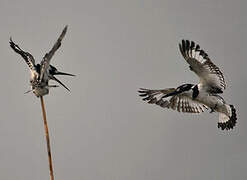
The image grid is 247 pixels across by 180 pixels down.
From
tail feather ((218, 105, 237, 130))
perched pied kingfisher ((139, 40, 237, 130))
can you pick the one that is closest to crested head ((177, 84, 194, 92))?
perched pied kingfisher ((139, 40, 237, 130))

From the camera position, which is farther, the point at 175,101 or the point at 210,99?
the point at 175,101

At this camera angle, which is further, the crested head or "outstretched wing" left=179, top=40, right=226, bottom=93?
the crested head

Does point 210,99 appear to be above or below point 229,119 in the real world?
above

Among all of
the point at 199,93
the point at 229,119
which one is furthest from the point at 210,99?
the point at 229,119

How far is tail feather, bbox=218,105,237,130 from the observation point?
286 cm

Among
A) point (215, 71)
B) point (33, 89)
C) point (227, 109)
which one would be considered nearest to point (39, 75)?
point (33, 89)

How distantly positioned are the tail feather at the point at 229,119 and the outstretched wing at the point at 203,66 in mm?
180

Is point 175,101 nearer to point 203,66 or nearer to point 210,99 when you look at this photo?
point 210,99

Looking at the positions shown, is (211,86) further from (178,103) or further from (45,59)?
(45,59)

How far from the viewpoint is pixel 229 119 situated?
2891 mm

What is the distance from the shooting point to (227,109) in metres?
2.84

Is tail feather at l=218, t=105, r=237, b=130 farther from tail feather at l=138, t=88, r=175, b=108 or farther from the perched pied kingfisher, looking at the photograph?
tail feather at l=138, t=88, r=175, b=108

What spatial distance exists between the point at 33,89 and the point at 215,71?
1.09 meters

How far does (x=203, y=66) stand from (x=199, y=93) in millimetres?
190
